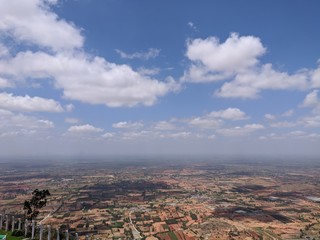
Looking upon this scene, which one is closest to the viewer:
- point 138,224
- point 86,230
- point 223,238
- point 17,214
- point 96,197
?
point 223,238

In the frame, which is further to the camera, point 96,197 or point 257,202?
point 96,197

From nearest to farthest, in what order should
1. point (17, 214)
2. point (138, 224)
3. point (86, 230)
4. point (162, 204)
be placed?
1. point (86, 230)
2. point (138, 224)
3. point (17, 214)
4. point (162, 204)

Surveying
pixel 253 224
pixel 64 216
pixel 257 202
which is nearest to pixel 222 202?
pixel 257 202

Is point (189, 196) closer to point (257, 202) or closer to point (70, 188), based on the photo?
point (257, 202)

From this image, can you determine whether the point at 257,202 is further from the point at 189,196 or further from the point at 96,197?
the point at 96,197

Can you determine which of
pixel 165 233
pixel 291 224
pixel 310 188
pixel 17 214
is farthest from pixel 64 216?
pixel 310 188

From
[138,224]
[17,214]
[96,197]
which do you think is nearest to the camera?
[138,224]

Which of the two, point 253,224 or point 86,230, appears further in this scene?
point 253,224

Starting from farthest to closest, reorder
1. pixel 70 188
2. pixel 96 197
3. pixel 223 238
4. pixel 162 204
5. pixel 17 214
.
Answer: pixel 70 188 < pixel 96 197 < pixel 162 204 < pixel 17 214 < pixel 223 238

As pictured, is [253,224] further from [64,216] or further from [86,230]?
[64,216]
